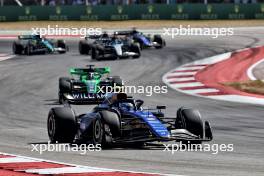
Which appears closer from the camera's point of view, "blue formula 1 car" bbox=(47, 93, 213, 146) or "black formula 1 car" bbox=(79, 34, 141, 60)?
"blue formula 1 car" bbox=(47, 93, 213, 146)

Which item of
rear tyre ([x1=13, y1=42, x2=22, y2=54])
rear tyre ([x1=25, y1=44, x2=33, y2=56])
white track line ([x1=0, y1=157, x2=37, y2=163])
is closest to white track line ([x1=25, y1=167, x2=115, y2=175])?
white track line ([x1=0, y1=157, x2=37, y2=163])

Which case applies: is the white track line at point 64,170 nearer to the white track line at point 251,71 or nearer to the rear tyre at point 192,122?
the rear tyre at point 192,122

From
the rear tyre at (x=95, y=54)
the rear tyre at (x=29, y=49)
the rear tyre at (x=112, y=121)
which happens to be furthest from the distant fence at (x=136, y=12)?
the rear tyre at (x=112, y=121)

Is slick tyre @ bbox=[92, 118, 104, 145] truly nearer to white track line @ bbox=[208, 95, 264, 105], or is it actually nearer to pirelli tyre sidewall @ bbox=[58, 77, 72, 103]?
pirelli tyre sidewall @ bbox=[58, 77, 72, 103]

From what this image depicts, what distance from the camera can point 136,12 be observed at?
56719 millimetres

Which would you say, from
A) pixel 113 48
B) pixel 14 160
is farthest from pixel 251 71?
pixel 14 160

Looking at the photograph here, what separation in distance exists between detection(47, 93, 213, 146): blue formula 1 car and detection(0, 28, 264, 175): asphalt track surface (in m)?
0.28

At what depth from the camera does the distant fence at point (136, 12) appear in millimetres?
55594

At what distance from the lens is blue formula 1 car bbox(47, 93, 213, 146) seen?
13.6 metres

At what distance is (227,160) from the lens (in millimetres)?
12219

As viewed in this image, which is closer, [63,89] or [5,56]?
[63,89]

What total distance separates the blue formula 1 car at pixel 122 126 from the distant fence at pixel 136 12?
41.6 m

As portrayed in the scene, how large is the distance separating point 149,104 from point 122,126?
833 centimetres

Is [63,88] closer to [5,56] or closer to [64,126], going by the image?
[64,126]
